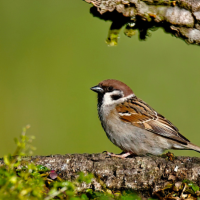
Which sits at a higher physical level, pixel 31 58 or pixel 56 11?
pixel 56 11

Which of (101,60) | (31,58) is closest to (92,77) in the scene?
(101,60)

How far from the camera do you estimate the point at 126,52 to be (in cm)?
503

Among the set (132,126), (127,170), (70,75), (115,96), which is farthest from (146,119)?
(70,75)

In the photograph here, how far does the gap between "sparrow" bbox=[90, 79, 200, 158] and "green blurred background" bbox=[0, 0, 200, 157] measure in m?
0.93

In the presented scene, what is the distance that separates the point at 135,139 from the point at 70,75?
1.87m

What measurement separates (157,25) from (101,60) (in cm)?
237

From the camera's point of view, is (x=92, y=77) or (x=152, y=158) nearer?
(x=152, y=158)

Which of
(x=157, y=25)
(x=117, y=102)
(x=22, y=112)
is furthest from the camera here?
(x=22, y=112)

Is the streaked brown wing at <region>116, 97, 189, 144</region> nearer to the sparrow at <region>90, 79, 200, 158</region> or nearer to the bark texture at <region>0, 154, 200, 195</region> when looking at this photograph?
the sparrow at <region>90, 79, 200, 158</region>

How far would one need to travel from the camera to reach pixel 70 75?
197 inches

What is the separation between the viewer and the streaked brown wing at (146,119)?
3.43 meters

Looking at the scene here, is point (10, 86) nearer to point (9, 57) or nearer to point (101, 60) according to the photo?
point (9, 57)

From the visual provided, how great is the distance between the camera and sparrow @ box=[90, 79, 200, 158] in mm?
3377

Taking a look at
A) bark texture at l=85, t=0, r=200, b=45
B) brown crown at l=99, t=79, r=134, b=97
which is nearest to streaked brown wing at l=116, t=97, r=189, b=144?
brown crown at l=99, t=79, r=134, b=97
